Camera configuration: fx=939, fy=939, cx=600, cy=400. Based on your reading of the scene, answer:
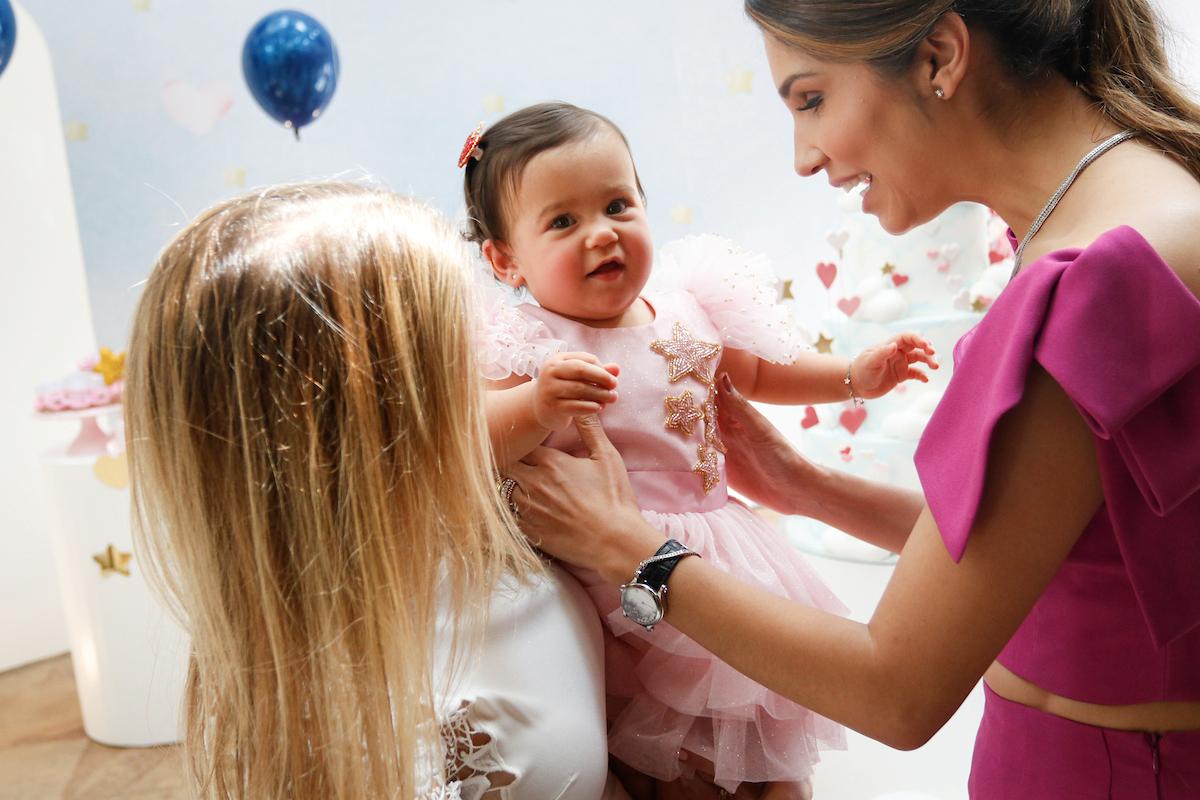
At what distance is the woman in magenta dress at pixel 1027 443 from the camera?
2.55 ft

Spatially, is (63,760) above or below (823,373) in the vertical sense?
below

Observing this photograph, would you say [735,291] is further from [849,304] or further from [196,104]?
[196,104]

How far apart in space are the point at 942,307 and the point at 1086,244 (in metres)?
2.12

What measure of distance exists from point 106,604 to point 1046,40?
2.71 meters

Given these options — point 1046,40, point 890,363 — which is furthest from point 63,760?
point 1046,40

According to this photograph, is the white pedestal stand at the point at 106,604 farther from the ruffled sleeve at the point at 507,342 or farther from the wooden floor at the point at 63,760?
the ruffled sleeve at the point at 507,342

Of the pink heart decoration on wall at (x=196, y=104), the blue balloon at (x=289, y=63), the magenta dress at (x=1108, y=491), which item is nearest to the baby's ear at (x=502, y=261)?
the magenta dress at (x=1108, y=491)

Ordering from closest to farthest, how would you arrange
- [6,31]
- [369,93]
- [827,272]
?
[6,31] < [827,272] < [369,93]

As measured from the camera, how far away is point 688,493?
1312mm

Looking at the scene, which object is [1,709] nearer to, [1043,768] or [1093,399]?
[1043,768]

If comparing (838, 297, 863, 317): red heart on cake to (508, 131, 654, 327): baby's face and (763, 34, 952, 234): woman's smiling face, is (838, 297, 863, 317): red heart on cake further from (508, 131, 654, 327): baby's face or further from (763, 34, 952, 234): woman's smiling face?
(763, 34, 952, 234): woman's smiling face

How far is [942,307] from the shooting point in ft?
9.27

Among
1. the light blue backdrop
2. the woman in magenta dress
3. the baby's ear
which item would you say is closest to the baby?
the baby's ear

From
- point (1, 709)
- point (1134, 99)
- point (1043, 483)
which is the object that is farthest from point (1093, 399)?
point (1, 709)
